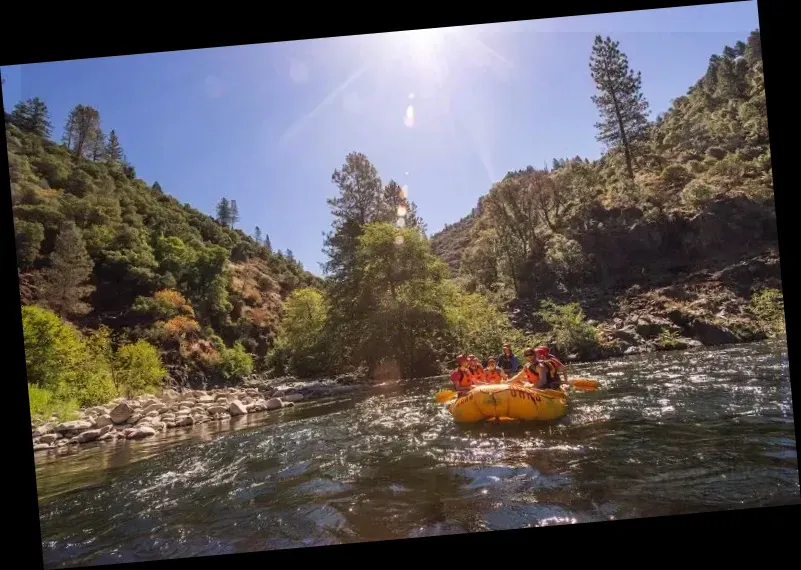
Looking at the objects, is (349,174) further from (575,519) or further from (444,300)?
(575,519)

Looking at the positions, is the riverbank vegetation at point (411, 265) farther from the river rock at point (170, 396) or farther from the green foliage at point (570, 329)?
the river rock at point (170, 396)

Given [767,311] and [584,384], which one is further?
[767,311]

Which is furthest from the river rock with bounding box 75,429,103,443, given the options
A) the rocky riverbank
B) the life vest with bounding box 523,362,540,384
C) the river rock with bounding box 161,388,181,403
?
the life vest with bounding box 523,362,540,384

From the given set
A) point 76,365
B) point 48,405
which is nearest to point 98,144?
point 76,365

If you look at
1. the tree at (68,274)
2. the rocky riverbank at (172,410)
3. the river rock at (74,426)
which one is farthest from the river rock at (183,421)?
the tree at (68,274)

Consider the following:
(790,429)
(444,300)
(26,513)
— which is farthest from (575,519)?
(444,300)

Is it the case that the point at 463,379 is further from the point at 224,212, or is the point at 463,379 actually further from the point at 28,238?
the point at 28,238

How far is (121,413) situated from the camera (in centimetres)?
528

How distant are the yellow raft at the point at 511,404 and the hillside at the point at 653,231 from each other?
194 cm

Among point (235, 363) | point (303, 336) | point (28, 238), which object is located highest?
point (28, 238)

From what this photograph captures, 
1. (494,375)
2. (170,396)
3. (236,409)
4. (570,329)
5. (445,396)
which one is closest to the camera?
(494,375)

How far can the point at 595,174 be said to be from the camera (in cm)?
664

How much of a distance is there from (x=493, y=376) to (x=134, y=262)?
4.88 meters

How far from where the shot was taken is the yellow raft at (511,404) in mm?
4062
